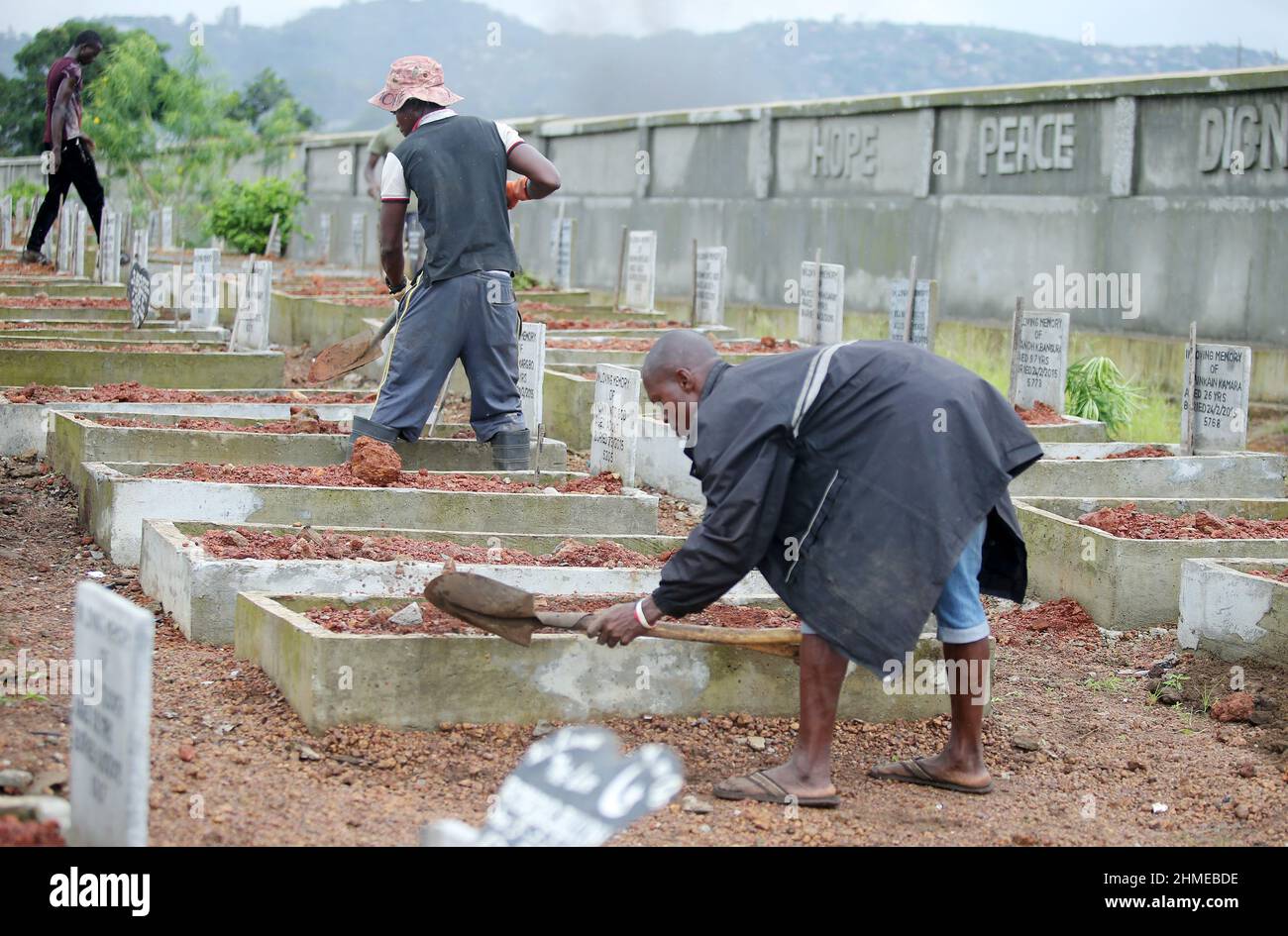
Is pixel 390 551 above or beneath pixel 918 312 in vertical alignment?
beneath

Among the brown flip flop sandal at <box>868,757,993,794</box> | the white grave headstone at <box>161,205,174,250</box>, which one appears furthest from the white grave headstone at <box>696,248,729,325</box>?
the white grave headstone at <box>161,205,174,250</box>

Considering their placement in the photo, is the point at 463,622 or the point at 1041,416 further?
the point at 1041,416

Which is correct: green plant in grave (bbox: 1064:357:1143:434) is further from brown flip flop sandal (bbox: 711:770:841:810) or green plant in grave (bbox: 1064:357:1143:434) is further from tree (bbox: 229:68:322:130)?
tree (bbox: 229:68:322:130)

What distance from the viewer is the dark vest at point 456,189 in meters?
7.38

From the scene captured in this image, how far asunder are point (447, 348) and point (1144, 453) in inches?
161

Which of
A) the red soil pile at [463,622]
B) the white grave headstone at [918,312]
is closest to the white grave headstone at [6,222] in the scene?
the white grave headstone at [918,312]

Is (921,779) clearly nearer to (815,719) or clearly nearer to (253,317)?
(815,719)

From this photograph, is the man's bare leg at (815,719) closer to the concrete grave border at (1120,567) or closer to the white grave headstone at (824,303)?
the concrete grave border at (1120,567)

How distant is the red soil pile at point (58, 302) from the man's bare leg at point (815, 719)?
998 cm

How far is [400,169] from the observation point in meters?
7.46

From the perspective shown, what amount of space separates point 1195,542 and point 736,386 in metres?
3.18

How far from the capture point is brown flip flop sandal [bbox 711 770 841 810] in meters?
4.50

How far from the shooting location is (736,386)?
4.40m

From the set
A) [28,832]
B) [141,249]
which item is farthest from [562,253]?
[28,832]
